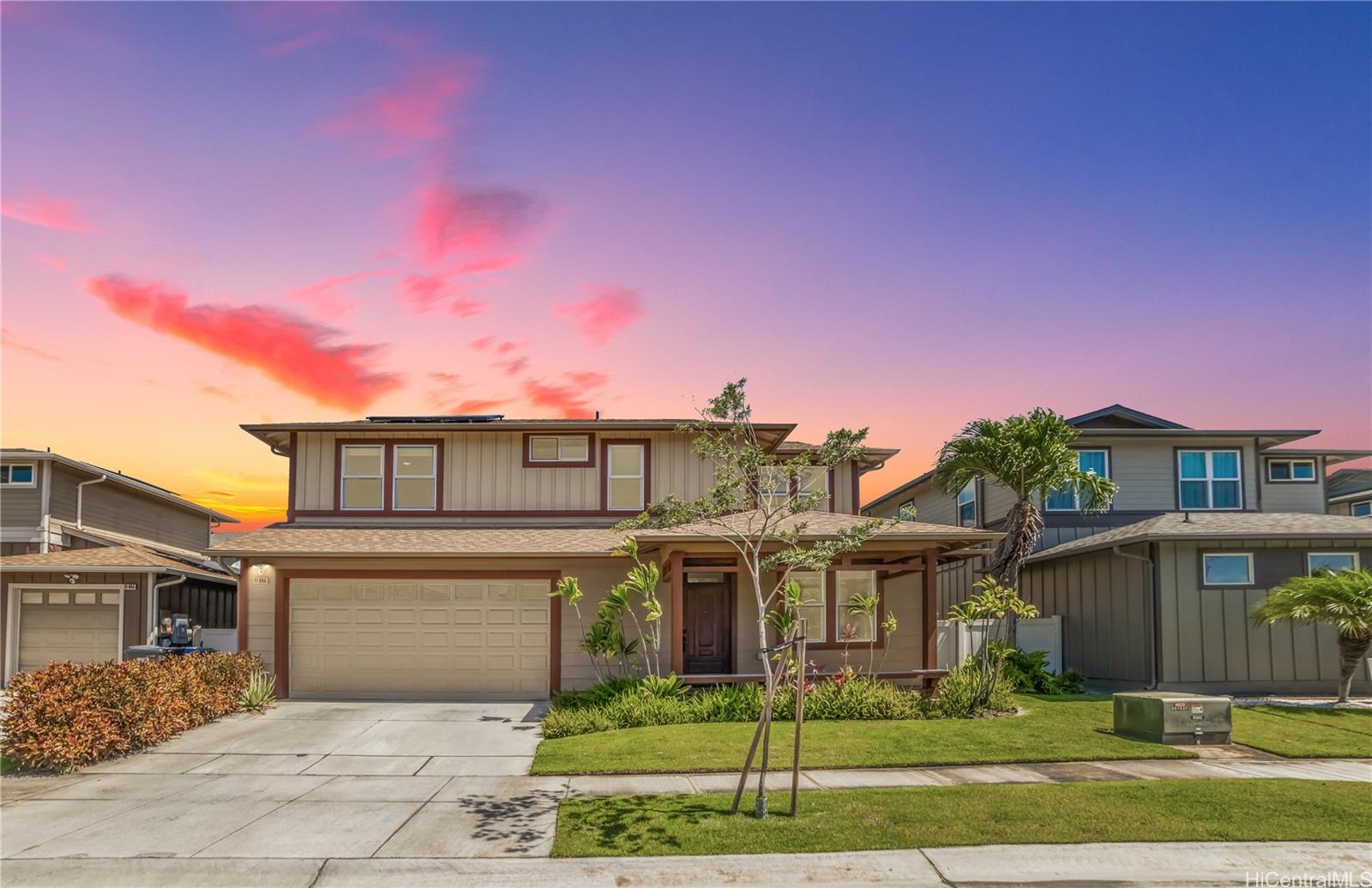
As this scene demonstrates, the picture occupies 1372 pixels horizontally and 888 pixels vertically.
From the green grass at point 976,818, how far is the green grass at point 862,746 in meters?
1.55

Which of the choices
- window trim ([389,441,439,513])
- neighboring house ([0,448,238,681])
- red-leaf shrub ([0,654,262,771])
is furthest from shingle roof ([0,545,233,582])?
red-leaf shrub ([0,654,262,771])

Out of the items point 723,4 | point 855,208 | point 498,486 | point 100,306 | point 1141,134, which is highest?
point 723,4

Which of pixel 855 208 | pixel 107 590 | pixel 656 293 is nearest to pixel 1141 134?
pixel 855 208

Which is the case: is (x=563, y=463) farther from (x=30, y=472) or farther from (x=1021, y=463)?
(x=30, y=472)

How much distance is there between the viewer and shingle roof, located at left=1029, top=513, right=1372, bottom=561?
58.5 feet

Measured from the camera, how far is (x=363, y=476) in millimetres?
20203

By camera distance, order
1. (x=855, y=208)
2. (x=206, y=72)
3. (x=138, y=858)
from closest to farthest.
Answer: (x=138, y=858), (x=206, y=72), (x=855, y=208)

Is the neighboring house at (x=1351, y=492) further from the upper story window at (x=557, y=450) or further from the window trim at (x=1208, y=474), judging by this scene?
the upper story window at (x=557, y=450)

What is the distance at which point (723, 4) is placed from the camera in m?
14.9

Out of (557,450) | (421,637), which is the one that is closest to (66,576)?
(421,637)

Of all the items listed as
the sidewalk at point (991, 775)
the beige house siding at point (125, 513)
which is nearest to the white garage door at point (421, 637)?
the sidewalk at point (991, 775)

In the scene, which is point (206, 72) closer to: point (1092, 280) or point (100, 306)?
point (100, 306)

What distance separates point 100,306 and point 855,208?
14572 millimetres

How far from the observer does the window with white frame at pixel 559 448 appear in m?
20.2
